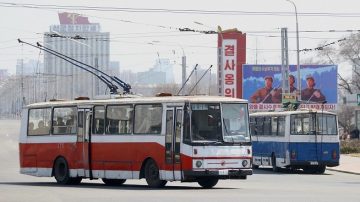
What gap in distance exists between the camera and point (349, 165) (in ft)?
158

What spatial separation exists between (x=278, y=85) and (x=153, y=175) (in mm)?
54516

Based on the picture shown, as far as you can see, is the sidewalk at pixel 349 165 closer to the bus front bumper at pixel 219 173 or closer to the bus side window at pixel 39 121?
the bus side window at pixel 39 121

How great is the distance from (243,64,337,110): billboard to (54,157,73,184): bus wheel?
4827cm

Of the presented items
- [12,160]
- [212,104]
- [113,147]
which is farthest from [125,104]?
[12,160]

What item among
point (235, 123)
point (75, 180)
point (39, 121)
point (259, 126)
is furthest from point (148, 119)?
point (259, 126)

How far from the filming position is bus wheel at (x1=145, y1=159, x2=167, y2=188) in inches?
1062

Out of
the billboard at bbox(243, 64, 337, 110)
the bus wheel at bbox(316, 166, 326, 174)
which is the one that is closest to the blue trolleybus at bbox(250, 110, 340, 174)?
the bus wheel at bbox(316, 166, 326, 174)

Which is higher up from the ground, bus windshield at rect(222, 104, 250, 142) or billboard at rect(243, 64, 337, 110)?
billboard at rect(243, 64, 337, 110)

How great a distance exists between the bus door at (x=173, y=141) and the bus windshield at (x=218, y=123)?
43 cm

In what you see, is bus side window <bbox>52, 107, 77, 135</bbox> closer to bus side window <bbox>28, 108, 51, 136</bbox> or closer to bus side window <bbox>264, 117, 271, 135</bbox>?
bus side window <bbox>28, 108, 51, 136</bbox>

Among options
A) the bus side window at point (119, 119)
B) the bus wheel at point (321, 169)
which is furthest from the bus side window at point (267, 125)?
the bus side window at point (119, 119)

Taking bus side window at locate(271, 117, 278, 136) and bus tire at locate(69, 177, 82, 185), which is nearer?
bus tire at locate(69, 177, 82, 185)

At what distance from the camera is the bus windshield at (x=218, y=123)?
26.5 m

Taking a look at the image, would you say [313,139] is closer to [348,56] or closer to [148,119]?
[148,119]
